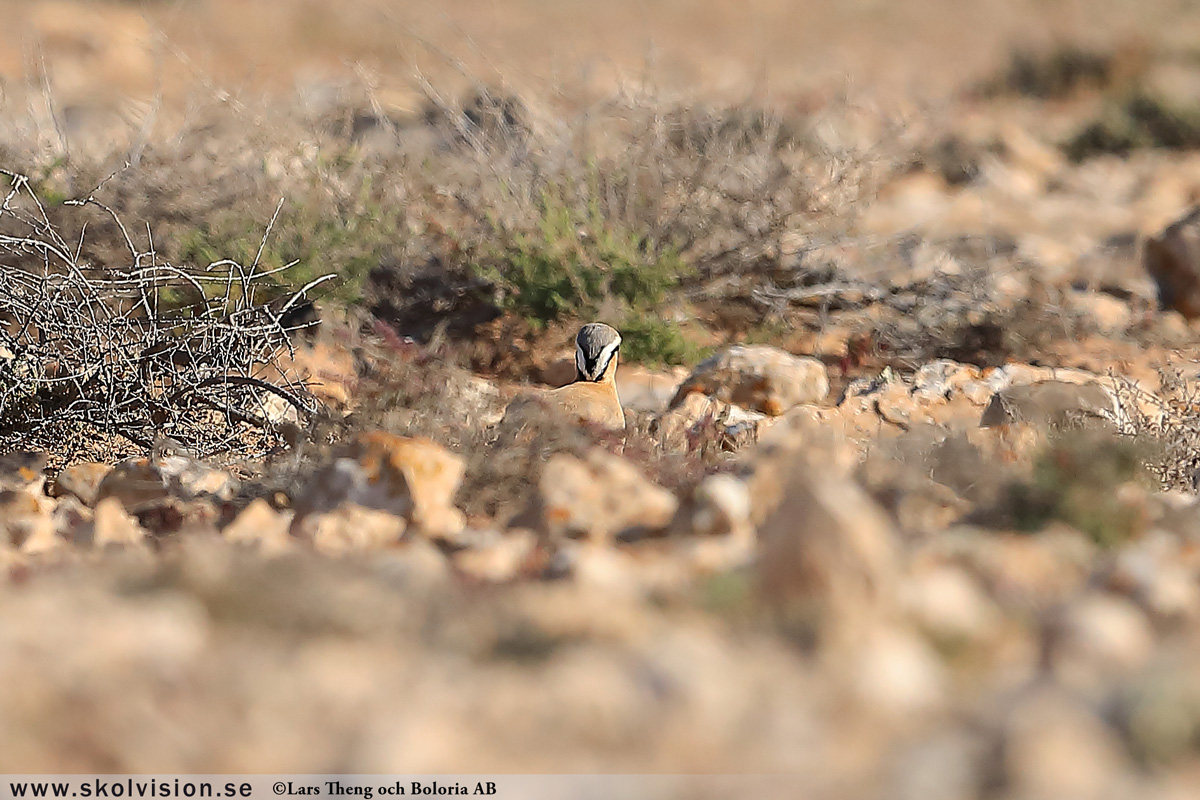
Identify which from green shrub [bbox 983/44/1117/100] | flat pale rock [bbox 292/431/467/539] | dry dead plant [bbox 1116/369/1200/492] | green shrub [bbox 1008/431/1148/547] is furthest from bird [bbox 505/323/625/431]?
green shrub [bbox 983/44/1117/100]

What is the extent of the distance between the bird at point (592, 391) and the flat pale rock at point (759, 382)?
35 cm

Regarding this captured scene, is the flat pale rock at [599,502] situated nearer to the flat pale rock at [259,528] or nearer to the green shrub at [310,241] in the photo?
the flat pale rock at [259,528]

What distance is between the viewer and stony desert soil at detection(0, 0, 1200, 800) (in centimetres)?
181

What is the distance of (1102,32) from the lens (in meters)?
19.2

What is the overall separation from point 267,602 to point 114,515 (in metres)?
1.26

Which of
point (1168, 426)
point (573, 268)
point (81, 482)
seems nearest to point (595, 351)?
Answer: point (573, 268)

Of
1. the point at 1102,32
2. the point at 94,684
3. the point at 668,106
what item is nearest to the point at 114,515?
the point at 94,684

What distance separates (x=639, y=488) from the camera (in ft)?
9.98

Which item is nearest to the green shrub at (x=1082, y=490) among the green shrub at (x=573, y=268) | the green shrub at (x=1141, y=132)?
the green shrub at (x=573, y=268)

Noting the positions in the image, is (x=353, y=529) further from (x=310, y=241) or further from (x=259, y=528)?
(x=310, y=241)

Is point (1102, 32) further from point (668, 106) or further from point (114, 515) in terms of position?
point (114, 515)

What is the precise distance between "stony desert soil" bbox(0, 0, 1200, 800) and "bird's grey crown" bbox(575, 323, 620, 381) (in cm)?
34

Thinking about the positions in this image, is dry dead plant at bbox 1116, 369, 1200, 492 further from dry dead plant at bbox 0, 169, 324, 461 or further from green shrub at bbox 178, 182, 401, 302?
green shrub at bbox 178, 182, 401, 302

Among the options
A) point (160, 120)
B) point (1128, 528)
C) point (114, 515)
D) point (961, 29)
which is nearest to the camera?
point (1128, 528)
